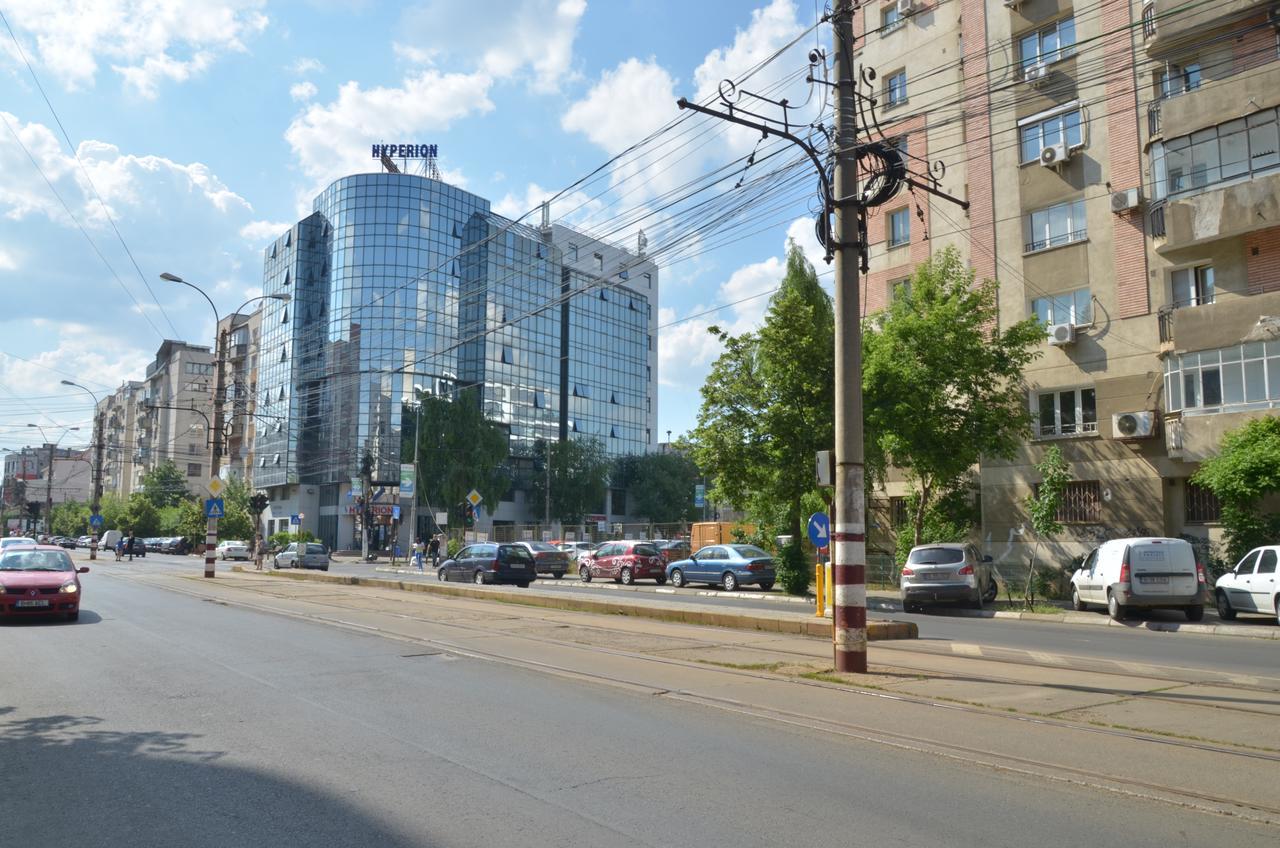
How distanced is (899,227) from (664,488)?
193 ft

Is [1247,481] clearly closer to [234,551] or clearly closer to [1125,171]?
[1125,171]

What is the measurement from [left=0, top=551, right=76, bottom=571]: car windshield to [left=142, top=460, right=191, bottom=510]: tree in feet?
296

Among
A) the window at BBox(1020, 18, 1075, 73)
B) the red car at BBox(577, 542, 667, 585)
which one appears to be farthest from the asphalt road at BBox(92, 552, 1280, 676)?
the window at BBox(1020, 18, 1075, 73)

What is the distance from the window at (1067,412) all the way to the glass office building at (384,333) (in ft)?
149

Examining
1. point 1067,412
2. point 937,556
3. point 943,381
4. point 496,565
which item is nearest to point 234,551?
point 496,565

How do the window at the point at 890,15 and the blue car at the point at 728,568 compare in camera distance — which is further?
the window at the point at 890,15

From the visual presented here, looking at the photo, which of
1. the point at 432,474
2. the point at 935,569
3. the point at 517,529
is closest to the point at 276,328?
the point at 432,474

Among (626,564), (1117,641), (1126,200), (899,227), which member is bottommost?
(1117,641)

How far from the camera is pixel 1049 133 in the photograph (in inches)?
1158

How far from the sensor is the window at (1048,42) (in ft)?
95.3

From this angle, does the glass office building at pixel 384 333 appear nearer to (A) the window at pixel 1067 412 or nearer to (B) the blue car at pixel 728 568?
(B) the blue car at pixel 728 568

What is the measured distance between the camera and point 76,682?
9844mm

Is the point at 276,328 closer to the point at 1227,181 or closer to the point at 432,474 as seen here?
the point at 432,474

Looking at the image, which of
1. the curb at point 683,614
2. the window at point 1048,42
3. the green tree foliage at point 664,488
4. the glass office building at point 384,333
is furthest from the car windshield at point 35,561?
the green tree foliage at point 664,488
